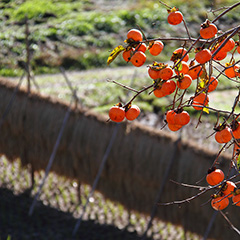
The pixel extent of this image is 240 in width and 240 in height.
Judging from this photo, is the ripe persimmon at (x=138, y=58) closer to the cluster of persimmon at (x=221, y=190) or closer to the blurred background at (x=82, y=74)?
the blurred background at (x=82, y=74)

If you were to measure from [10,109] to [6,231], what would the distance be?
3.49ft

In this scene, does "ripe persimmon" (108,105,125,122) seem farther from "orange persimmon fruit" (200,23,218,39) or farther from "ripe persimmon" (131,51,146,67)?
"orange persimmon fruit" (200,23,218,39)

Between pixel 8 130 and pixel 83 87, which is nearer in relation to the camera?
pixel 8 130

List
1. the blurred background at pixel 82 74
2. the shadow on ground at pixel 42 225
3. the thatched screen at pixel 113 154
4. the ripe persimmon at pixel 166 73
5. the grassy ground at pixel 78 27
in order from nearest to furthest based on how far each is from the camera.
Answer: the ripe persimmon at pixel 166 73 → the thatched screen at pixel 113 154 → the shadow on ground at pixel 42 225 → the blurred background at pixel 82 74 → the grassy ground at pixel 78 27

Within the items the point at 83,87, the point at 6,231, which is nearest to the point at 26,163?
the point at 6,231

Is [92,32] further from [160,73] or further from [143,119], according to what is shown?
[160,73]

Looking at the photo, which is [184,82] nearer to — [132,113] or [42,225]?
[132,113]

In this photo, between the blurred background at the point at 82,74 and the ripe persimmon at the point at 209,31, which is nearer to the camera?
the ripe persimmon at the point at 209,31

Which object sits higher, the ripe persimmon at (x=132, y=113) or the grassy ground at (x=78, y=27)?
the grassy ground at (x=78, y=27)

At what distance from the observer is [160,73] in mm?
1138

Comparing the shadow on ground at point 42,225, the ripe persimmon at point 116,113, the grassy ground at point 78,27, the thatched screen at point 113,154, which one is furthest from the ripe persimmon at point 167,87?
the grassy ground at point 78,27

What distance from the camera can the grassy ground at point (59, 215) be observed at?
4047 mm

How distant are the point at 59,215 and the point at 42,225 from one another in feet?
0.96

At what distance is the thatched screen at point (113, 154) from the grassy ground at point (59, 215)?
0.17 m
